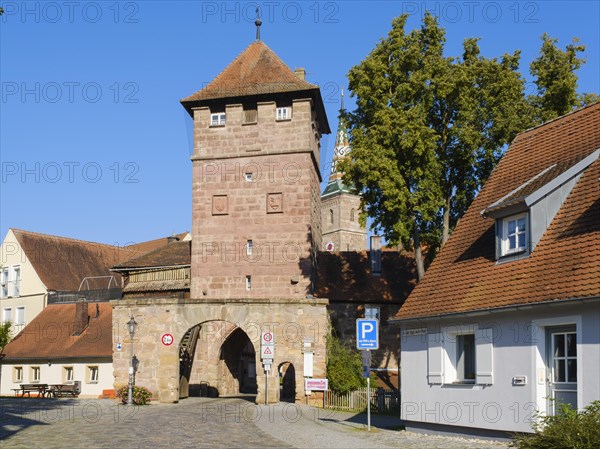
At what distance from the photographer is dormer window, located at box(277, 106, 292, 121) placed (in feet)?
132

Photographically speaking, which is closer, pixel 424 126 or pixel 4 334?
pixel 424 126

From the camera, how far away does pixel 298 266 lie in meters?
39.2

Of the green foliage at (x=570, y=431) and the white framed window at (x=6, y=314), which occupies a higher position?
the white framed window at (x=6, y=314)

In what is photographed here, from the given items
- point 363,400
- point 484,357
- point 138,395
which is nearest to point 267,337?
point 363,400

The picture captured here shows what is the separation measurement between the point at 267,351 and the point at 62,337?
16.8 meters

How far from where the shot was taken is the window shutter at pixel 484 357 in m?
17.0

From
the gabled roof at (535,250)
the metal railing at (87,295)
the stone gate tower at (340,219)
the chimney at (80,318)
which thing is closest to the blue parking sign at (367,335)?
the gabled roof at (535,250)

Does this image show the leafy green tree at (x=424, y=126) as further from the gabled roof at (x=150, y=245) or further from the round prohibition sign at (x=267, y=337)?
the gabled roof at (x=150, y=245)

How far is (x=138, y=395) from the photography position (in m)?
31.1

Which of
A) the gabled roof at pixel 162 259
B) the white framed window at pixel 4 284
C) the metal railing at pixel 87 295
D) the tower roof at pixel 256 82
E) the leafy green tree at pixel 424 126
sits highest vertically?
the tower roof at pixel 256 82

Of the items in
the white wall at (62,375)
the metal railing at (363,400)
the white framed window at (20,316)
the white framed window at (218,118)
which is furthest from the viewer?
the white framed window at (20,316)

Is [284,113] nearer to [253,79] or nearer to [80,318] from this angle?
[253,79]

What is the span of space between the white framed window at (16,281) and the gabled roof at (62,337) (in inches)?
233

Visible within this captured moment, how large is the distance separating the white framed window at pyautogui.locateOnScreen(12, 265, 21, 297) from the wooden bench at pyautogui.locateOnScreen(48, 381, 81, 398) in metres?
14.1
